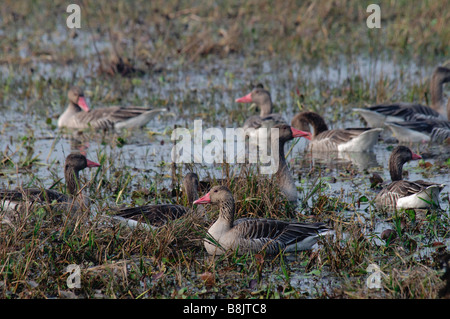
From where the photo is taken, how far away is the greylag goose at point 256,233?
22.9 ft

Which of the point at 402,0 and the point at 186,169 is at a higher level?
the point at 402,0

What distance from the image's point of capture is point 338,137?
11.5m

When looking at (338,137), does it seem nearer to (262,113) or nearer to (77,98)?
(262,113)

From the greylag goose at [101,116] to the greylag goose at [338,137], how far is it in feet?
9.25

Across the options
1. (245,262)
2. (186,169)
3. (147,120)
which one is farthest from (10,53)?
(245,262)

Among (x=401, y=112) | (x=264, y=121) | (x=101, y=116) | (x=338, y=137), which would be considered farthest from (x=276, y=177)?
(x=101, y=116)

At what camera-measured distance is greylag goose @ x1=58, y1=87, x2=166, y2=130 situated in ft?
41.7

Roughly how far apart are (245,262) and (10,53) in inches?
496

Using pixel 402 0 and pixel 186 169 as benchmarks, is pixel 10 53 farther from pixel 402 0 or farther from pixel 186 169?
pixel 402 0

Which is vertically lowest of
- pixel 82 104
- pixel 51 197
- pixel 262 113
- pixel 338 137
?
pixel 51 197

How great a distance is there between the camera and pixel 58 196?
7984 millimetres

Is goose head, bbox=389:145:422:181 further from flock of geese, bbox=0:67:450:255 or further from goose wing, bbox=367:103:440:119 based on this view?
goose wing, bbox=367:103:440:119

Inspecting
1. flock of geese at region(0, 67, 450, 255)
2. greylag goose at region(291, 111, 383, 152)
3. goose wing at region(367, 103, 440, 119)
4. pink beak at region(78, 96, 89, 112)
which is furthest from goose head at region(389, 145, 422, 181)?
pink beak at region(78, 96, 89, 112)

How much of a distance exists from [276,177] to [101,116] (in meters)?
5.43
